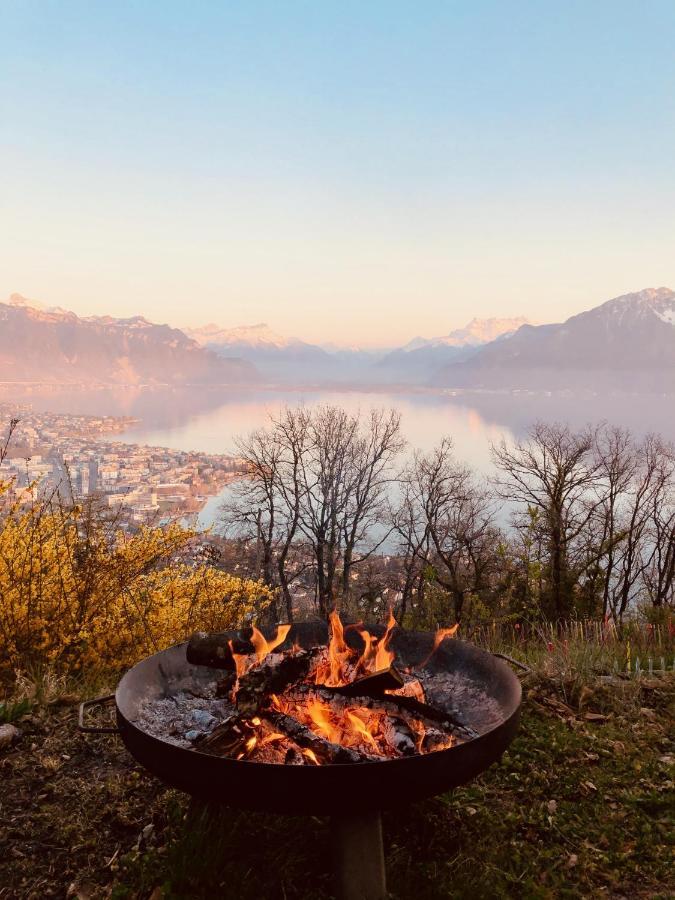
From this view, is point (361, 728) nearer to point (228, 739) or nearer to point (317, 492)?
point (228, 739)

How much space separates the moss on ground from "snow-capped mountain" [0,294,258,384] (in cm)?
13830

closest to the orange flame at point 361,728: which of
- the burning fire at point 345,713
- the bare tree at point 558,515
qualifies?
the burning fire at point 345,713

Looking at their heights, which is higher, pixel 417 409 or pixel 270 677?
pixel 270 677

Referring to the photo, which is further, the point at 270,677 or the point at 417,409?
the point at 417,409

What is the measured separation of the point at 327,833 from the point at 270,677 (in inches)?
33.0

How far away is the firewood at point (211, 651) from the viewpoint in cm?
295

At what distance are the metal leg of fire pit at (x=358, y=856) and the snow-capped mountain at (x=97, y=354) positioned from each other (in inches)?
5498

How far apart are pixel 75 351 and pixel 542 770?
163481 millimetres

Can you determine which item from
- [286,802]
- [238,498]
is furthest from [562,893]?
[238,498]

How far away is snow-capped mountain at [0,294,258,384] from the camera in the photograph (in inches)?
5438

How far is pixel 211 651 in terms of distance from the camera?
2.95 m

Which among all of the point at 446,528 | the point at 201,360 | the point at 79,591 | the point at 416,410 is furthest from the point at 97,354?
the point at 79,591

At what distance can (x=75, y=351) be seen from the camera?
150 m

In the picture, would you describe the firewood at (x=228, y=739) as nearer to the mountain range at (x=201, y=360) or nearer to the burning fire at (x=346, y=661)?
the burning fire at (x=346, y=661)
